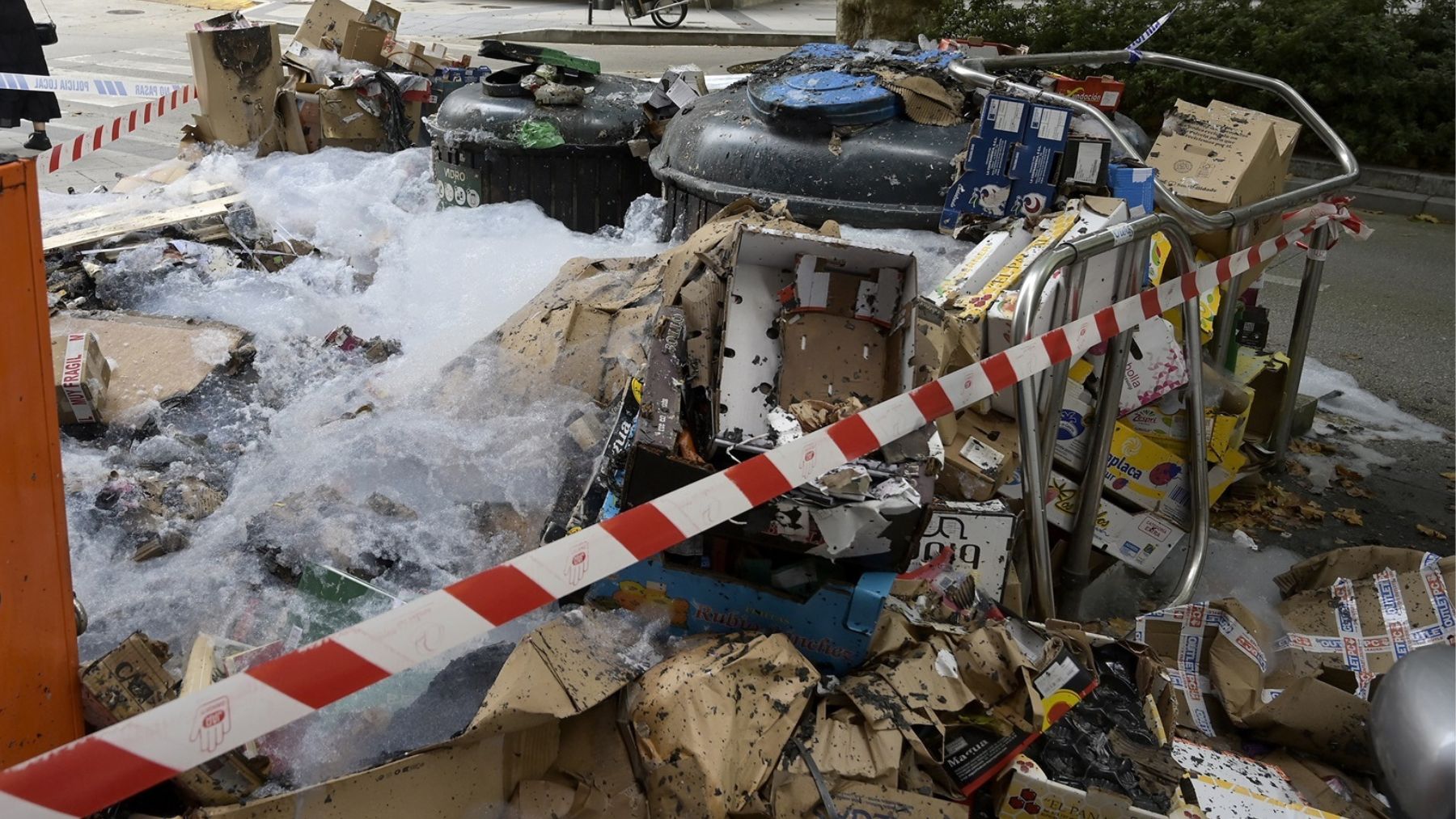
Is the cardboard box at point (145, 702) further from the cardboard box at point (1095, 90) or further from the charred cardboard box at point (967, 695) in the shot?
the cardboard box at point (1095, 90)

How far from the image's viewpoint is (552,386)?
3.14m

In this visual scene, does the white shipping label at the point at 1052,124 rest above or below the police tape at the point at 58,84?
above

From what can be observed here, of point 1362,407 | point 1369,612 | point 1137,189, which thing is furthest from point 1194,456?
point 1362,407

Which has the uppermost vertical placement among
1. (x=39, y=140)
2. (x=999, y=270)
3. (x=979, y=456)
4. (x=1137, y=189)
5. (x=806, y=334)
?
(x=1137, y=189)

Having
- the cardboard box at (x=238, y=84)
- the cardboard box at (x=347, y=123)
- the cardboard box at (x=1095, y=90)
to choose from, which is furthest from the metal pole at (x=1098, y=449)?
the cardboard box at (x=238, y=84)

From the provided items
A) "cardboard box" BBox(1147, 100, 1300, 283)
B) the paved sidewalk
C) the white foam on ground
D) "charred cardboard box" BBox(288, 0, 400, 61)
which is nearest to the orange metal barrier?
"cardboard box" BBox(1147, 100, 1300, 283)

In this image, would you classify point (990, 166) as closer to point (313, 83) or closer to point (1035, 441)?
point (1035, 441)

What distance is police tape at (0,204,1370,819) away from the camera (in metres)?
1.33

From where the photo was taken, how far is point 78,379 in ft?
10.1

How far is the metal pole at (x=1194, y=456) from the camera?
10.2 ft

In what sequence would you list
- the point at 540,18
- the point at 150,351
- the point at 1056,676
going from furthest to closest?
the point at 540,18 → the point at 150,351 → the point at 1056,676

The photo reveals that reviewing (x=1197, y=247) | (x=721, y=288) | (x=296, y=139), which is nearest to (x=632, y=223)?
(x=721, y=288)

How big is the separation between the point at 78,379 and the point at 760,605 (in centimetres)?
225

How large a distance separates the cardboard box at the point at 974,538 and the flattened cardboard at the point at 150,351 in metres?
2.47
